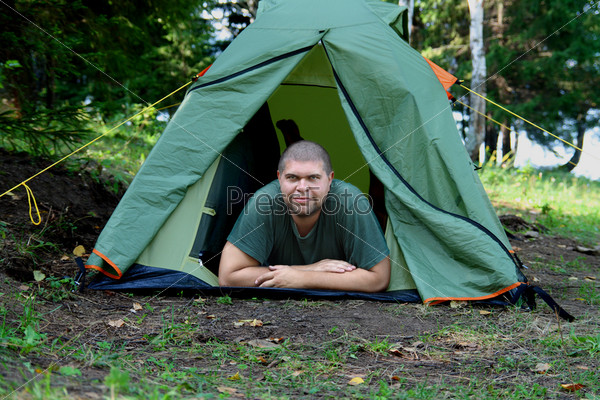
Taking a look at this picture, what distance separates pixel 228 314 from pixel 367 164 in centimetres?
142

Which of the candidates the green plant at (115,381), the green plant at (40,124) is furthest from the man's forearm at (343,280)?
the green plant at (40,124)

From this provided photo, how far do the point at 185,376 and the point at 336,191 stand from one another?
1.75m

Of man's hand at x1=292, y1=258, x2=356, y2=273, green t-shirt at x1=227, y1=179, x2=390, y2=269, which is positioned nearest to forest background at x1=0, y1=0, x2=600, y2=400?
man's hand at x1=292, y1=258, x2=356, y2=273

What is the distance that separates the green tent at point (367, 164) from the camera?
329 centimetres

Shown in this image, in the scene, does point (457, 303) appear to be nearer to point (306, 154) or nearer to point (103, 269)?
point (306, 154)

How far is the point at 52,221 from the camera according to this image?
409 centimetres

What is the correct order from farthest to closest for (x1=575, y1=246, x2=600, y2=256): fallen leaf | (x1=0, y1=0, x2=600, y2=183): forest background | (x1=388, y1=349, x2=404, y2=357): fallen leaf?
(x1=575, y1=246, x2=600, y2=256): fallen leaf < (x1=0, y1=0, x2=600, y2=183): forest background < (x1=388, y1=349, x2=404, y2=357): fallen leaf

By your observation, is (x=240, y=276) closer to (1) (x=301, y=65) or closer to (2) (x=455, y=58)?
(1) (x=301, y=65)

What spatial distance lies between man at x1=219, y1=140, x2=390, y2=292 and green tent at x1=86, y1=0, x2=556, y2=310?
164 mm

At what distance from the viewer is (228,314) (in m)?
2.96

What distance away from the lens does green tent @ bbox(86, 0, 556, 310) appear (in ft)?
10.8

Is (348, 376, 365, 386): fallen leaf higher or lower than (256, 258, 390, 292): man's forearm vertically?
lower

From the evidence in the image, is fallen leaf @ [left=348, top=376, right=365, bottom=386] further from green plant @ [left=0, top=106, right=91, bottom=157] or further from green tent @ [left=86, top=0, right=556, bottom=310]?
green plant @ [left=0, top=106, right=91, bottom=157]

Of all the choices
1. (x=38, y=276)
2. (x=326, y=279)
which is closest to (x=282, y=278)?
(x=326, y=279)
